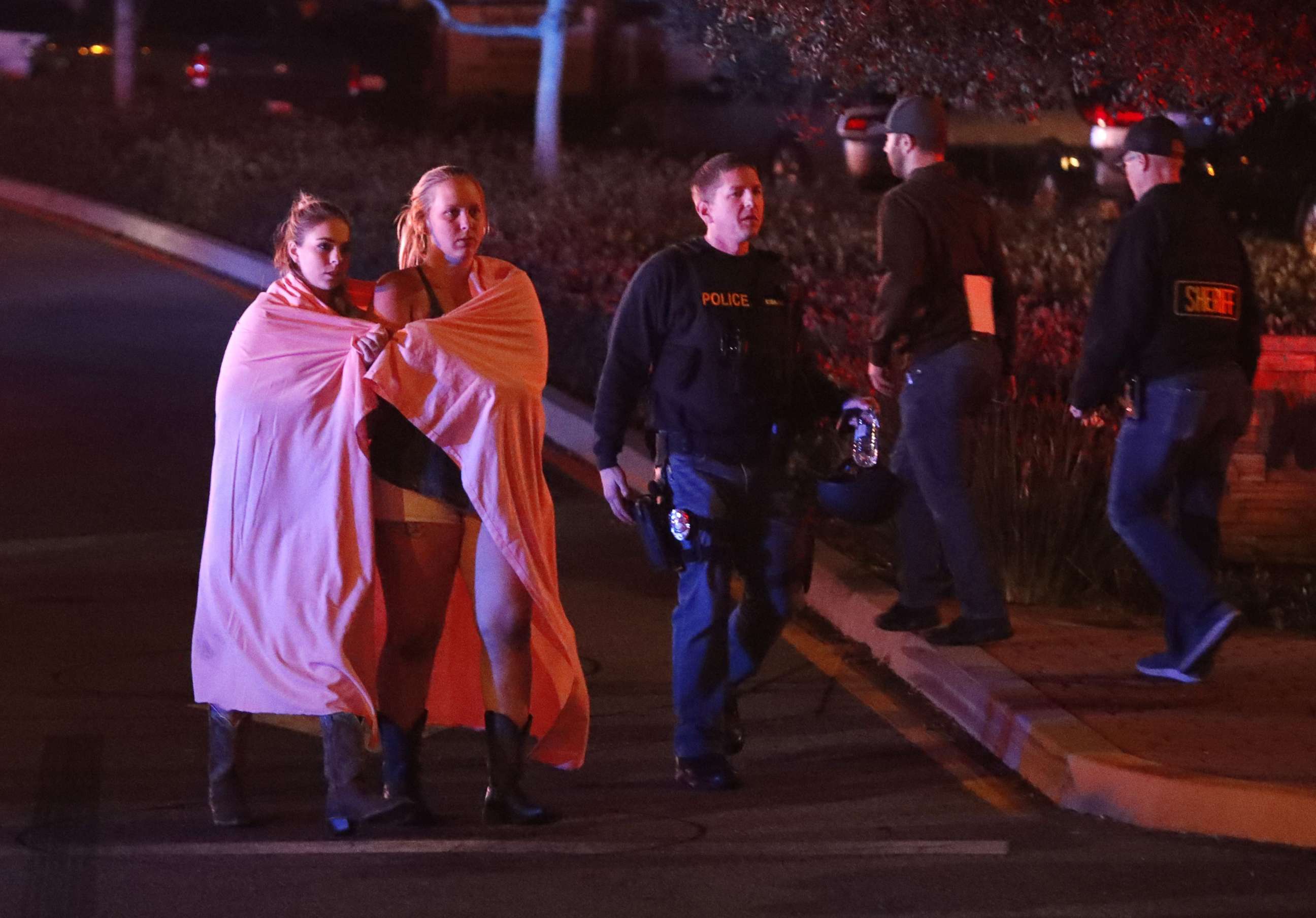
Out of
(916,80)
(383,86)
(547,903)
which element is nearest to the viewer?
(547,903)

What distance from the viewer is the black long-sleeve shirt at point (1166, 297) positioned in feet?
23.6

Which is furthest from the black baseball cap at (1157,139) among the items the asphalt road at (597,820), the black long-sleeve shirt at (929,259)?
the asphalt road at (597,820)

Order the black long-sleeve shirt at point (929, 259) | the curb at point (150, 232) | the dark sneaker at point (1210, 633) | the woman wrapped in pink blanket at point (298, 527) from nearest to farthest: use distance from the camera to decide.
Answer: the woman wrapped in pink blanket at point (298, 527), the dark sneaker at point (1210, 633), the black long-sleeve shirt at point (929, 259), the curb at point (150, 232)

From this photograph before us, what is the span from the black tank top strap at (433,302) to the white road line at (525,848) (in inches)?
55.2

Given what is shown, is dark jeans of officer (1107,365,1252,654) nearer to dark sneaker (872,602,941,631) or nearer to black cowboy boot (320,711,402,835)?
dark sneaker (872,602,941,631)

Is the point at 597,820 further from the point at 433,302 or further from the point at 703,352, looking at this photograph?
the point at 433,302

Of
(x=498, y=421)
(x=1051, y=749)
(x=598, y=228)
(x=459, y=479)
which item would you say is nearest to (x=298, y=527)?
(x=459, y=479)

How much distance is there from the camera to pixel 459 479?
5883 millimetres

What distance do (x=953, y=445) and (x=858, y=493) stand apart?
0.60 meters

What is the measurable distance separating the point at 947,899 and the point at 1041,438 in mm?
4244

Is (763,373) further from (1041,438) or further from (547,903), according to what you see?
(1041,438)

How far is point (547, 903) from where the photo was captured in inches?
212

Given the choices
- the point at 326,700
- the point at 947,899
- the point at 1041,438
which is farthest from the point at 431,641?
the point at 1041,438

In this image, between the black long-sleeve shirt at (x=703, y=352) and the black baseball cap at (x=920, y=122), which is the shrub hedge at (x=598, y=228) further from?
the black baseball cap at (x=920, y=122)
